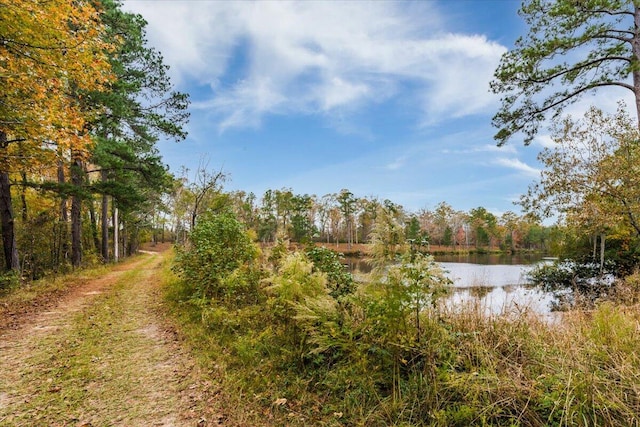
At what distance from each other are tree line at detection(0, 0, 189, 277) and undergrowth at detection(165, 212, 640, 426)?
5871 millimetres

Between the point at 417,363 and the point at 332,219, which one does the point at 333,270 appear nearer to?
the point at 417,363

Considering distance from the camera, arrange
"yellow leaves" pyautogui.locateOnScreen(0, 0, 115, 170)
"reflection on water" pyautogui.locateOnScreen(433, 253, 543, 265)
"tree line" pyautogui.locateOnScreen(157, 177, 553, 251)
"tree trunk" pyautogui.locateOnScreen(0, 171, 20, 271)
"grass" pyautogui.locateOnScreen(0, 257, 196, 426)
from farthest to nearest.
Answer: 1. "reflection on water" pyautogui.locateOnScreen(433, 253, 543, 265)
2. "tree line" pyautogui.locateOnScreen(157, 177, 553, 251)
3. "tree trunk" pyautogui.locateOnScreen(0, 171, 20, 271)
4. "yellow leaves" pyautogui.locateOnScreen(0, 0, 115, 170)
5. "grass" pyautogui.locateOnScreen(0, 257, 196, 426)

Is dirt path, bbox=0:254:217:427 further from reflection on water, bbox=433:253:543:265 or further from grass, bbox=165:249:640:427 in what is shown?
reflection on water, bbox=433:253:543:265

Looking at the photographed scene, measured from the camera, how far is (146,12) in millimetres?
10617

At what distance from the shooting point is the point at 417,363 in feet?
9.29

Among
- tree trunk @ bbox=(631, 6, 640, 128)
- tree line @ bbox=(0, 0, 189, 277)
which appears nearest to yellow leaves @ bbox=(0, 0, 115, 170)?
tree line @ bbox=(0, 0, 189, 277)

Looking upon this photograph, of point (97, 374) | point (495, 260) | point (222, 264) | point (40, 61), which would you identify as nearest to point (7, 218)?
point (40, 61)

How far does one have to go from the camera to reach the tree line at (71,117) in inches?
216

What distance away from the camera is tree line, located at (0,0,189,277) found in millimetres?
5488

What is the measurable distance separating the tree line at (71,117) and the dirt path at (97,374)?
3756 mm

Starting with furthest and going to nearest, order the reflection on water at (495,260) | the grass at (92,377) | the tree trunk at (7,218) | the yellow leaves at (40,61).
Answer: the reflection on water at (495,260)
the tree trunk at (7,218)
the yellow leaves at (40,61)
the grass at (92,377)

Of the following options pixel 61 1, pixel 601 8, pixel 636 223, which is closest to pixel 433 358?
pixel 61 1

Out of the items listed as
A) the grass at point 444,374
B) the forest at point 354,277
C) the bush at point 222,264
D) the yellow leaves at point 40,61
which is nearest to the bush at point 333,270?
the forest at point 354,277

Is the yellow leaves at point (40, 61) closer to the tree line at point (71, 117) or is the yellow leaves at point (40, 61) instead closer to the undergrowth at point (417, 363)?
the tree line at point (71, 117)
